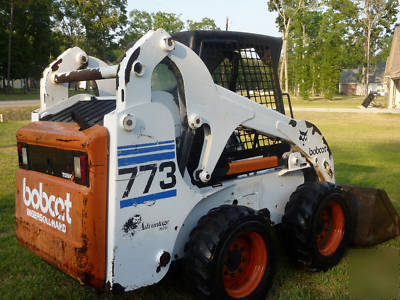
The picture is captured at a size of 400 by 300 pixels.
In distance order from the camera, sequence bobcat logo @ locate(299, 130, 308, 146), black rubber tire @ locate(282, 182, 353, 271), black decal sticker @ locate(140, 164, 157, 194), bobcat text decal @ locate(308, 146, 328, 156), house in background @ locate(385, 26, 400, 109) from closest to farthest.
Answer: black decal sticker @ locate(140, 164, 157, 194), black rubber tire @ locate(282, 182, 353, 271), bobcat logo @ locate(299, 130, 308, 146), bobcat text decal @ locate(308, 146, 328, 156), house in background @ locate(385, 26, 400, 109)

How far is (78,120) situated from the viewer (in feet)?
8.45

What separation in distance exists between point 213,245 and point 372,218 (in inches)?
93.1

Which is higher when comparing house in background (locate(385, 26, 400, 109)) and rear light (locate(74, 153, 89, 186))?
house in background (locate(385, 26, 400, 109))

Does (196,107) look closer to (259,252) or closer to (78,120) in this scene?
(78,120)

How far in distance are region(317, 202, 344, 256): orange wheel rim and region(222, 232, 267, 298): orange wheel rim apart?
0.98 metres

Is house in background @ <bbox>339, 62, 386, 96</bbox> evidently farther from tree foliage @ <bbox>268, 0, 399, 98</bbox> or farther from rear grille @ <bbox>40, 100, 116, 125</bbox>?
rear grille @ <bbox>40, 100, 116, 125</bbox>

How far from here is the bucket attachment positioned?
4242mm

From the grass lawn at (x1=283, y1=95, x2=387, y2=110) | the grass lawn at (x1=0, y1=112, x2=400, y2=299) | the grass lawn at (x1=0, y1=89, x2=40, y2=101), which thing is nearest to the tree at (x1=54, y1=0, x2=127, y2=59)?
the grass lawn at (x1=0, y1=89, x2=40, y2=101)

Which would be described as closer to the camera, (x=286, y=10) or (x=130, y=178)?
(x=130, y=178)

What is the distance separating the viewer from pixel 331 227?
3.93m

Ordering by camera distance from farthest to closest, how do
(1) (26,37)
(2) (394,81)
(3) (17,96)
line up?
1. (1) (26,37)
2. (3) (17,96)
3. (2) (394,81)

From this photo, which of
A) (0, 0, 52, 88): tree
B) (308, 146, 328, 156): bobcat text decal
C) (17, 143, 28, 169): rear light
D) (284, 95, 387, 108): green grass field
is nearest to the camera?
(17, 143, 28, 169): rear light

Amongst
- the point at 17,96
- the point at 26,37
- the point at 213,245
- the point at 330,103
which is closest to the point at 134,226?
the point at 213,245

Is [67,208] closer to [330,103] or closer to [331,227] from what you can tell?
[331,227]
